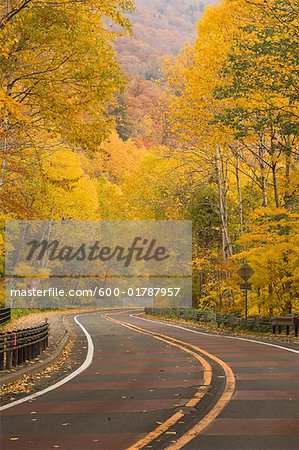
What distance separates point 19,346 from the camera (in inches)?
698

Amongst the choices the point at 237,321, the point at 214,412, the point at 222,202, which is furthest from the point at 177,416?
the point at 222,202

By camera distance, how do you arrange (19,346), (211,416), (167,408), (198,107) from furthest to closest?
(198,107) < (19,346) < (167,408) < (211,416)

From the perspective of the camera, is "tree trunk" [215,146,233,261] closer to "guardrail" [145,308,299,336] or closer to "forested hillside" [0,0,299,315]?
"forested hillside" [0,0,299,315]

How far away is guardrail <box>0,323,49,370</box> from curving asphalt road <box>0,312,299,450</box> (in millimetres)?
1782

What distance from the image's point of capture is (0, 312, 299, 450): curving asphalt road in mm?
8523

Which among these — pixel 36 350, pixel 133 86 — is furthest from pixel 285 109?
pixel 133 86

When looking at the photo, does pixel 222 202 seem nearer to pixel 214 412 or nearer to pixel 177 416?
pixel 214 412

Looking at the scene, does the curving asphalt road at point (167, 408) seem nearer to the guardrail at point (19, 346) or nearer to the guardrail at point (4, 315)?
the guardrail at point (19, 346)

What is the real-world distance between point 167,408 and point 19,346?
25.0 ft

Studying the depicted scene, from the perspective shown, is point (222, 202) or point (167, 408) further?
point (222, 202)

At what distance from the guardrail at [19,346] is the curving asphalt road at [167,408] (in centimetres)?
178

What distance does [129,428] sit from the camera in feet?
30.7

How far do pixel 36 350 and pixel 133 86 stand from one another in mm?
143297

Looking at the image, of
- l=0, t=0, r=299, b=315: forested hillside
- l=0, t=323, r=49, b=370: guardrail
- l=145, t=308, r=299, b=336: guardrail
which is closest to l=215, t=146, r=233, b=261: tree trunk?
l=0, t=0, r=299, b=315: forested hillside
